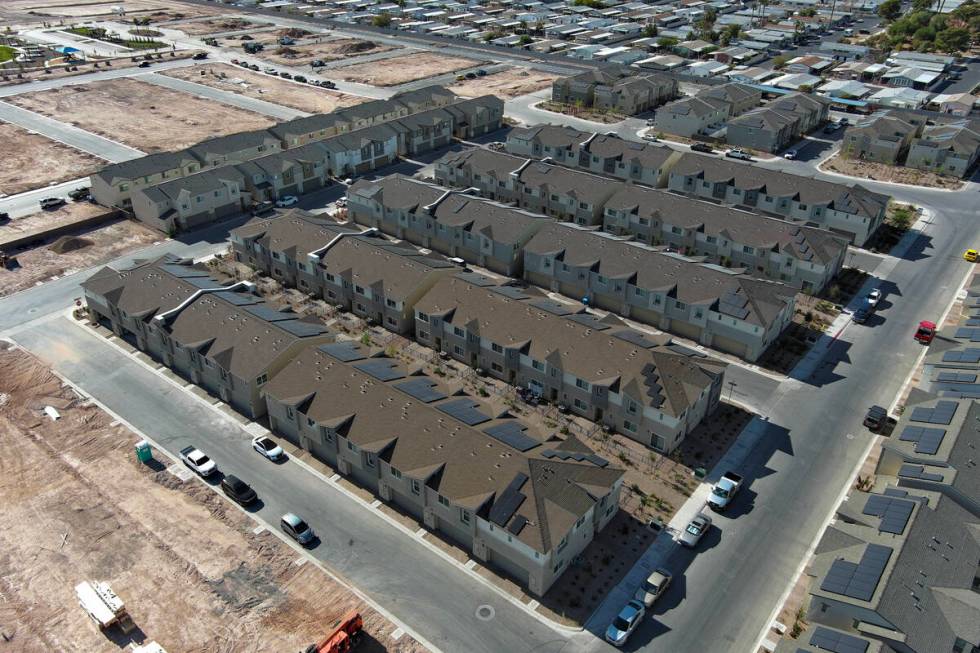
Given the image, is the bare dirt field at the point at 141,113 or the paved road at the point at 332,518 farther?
the bare dirt field at the point at 141,113

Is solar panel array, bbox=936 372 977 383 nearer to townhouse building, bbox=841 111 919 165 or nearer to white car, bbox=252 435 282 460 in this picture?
white car, bbox=252 435 282 460

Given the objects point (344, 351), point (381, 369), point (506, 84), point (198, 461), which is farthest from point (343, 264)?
point (506, 84)

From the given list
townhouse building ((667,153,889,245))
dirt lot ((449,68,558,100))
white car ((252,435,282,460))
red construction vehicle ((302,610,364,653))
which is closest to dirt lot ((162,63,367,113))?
dirt lot ((449,68,558,100))

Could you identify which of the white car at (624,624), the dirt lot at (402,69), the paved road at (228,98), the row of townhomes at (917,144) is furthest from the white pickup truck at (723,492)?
the dirt lot at (402,69)

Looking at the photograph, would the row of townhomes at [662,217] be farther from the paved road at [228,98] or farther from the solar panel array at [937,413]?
the paved road at [228,98]

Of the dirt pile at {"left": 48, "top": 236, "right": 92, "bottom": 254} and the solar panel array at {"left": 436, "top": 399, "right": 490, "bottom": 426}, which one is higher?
the solar panel array at {"left": 436, "top": 399, "right": 490, "bottom": 426}

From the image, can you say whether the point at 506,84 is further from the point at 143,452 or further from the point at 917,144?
the point at 143,452

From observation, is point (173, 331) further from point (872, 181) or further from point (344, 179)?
point (872, 181)

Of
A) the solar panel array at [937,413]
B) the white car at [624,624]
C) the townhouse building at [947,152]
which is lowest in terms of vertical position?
→ the white car at [624,624]
